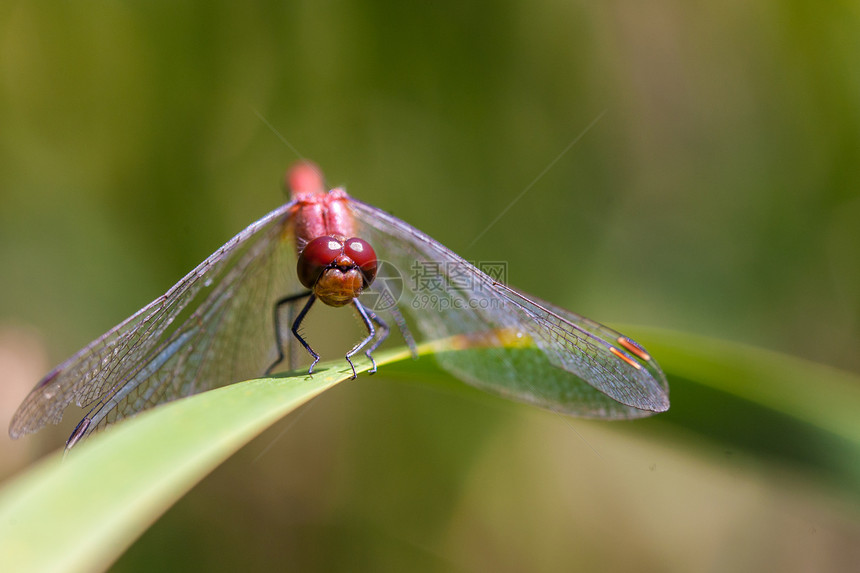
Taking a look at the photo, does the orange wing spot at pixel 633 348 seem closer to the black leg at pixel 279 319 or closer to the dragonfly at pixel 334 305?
the dragonfly at pixel 334 305

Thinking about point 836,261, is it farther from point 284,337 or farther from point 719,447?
point 284,337

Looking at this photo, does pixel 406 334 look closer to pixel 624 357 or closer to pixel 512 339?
pixel 512 339

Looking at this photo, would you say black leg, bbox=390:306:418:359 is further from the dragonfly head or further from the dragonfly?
the dragonfly head

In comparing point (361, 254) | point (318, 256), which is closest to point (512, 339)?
point (361, 254)

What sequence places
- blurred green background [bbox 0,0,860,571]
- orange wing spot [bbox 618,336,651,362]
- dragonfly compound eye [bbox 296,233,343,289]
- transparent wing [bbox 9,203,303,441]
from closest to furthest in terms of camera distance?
transparent wing [bbox 9,203,303,441] → orange wing spot [bbox 618,336,651,362] → dragonfly compound eye [bbox 296,233,343,289] → blurred green background [bbox 0,0,860,571]

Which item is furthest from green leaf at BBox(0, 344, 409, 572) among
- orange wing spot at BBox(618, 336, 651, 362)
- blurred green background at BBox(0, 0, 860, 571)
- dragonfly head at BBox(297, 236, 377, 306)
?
blurred green background at BBox(0, 0, 860, 571)

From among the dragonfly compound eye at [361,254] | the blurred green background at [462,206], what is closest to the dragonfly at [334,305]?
the dragonfly compound eye at [361,254]
